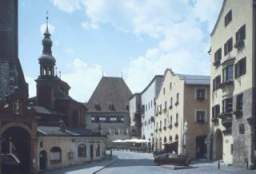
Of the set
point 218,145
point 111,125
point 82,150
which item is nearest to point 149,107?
point 111,125

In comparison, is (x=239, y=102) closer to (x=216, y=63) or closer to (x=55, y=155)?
(x=216, y=63)

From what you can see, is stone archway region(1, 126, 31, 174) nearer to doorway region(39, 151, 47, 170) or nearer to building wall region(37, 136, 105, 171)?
building wall region(37, 136, 105, 171)

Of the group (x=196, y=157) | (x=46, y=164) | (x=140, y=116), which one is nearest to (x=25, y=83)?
(x=46, y=164)

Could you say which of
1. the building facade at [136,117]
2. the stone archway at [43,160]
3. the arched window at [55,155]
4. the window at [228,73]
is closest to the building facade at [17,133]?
the stone archway at [43,160]

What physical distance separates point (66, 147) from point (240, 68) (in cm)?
2135

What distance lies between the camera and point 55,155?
4809 cm

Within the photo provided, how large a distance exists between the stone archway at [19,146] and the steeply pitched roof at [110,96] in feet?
194

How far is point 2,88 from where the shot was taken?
5156 centimetres

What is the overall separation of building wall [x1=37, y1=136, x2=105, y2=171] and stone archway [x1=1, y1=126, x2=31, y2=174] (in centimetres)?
141

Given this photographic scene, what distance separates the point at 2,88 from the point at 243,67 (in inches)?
1059

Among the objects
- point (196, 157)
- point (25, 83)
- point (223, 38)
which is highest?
point (223, 38)

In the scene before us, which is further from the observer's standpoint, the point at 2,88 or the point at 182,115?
the point at 182,115

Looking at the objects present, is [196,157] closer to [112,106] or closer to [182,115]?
[182,115]

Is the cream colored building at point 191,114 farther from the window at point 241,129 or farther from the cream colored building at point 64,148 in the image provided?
the window at point 241,129
